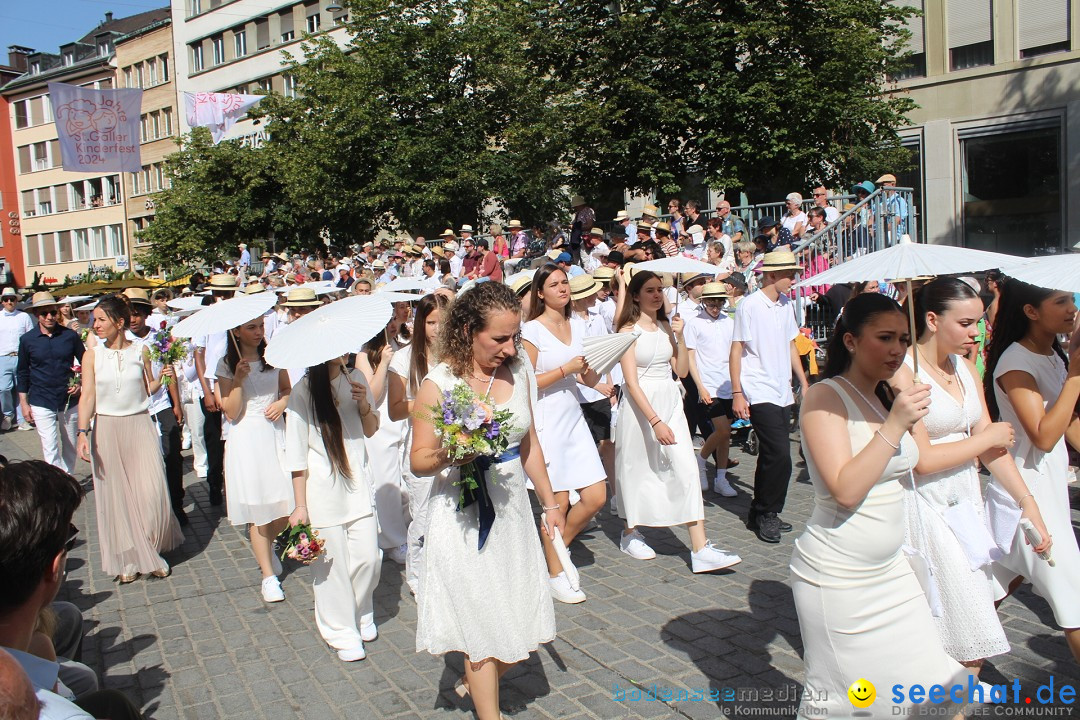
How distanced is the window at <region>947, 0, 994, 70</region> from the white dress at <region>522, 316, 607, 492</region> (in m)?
23.0

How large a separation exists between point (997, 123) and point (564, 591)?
2352 cm

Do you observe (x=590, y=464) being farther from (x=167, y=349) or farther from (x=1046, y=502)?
(x=167, y=349)

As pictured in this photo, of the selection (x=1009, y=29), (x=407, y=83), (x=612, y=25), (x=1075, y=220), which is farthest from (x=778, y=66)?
(x=407, y=83)

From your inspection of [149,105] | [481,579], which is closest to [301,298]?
[481,579]

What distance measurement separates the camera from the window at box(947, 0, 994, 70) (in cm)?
2386

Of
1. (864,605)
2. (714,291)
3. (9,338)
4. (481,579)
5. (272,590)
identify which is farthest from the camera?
(9,338)

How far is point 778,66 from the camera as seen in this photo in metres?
22.6

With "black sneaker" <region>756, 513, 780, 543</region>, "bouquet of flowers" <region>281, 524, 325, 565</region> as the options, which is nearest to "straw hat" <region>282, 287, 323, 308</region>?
"bouquet of flowers" <region>281, 524, 325, 565</region>

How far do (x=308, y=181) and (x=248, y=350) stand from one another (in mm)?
28325

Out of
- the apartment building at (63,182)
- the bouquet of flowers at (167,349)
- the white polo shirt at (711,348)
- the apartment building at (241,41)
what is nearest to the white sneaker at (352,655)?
the bouquet of flowers at (167,349)

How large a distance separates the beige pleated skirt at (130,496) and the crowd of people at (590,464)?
18 millimetres

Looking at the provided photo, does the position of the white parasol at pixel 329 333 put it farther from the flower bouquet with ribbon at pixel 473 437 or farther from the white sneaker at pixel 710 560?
the white sneaker at pixel 710 560

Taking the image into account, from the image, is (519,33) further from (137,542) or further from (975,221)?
(137,542)

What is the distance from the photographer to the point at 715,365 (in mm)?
8789
